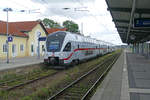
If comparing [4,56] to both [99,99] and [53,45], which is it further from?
[99,99]

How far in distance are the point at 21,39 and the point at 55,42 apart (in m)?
16.8

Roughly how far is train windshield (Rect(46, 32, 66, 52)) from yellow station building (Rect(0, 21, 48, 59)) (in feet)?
34.0

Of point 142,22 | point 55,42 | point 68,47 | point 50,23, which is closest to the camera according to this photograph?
point 142,22

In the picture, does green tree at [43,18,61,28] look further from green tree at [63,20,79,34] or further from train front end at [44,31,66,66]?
train front end at [44,31,66,66]

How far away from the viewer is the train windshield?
14.4 metres

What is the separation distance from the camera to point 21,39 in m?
30.0

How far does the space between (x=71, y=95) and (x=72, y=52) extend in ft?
25.8

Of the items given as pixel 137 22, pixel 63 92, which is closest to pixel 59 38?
pixel 137 22

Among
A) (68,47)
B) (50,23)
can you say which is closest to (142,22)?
(68,47)

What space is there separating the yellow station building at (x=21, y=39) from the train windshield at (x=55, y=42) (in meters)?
10.4

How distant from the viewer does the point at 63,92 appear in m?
7.98

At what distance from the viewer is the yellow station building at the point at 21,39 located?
25602mm

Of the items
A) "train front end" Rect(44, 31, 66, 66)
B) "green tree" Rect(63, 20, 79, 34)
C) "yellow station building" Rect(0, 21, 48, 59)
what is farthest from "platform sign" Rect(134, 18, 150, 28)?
"green tree" Rect(63, 20, 79, 34)

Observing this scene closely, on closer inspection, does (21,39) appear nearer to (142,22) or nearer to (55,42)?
(55,42)
